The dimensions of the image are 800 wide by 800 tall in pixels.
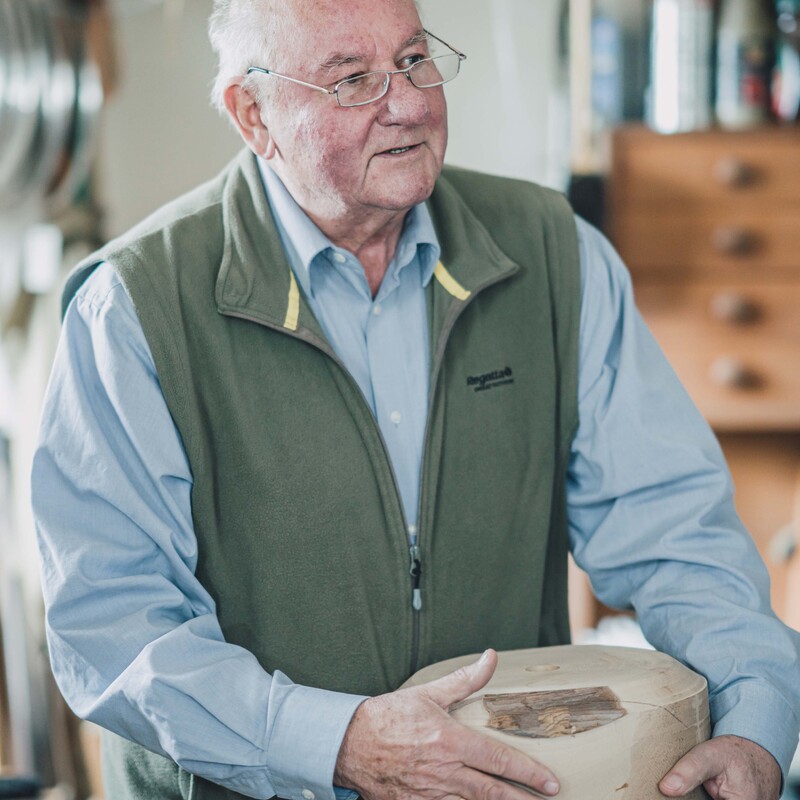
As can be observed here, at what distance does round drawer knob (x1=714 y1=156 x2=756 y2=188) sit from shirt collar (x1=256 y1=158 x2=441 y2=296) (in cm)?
104

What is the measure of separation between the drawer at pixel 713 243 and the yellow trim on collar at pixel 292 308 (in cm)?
118

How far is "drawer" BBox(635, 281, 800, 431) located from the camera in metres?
2.28

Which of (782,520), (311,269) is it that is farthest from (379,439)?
(782,520)

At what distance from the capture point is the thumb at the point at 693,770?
1.08m

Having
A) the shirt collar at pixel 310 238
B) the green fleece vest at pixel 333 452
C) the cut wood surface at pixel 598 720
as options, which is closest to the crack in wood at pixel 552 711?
the cut wood surface at pixel 598 720

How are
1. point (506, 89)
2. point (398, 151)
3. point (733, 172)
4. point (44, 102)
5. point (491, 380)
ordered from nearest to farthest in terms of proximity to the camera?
point (398, 151) → point (491, 380) → point (44, 102) → point (733, 172) → point (506, 89)

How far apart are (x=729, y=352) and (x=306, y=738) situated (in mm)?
1481

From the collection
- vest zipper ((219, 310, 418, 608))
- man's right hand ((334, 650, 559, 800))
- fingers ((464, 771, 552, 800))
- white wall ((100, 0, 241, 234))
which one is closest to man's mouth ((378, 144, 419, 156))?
vest zipper ((219, 310, 418, 608))

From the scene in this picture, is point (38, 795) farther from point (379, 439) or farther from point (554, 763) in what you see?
point (554, 763)

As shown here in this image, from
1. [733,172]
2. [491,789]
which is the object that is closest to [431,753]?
[491,789]

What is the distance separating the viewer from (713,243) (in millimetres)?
2268

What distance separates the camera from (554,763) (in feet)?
3.43

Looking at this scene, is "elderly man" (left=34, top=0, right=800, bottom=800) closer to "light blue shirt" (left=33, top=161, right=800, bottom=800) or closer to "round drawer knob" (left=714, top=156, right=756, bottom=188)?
"light blue shirt" (left=33, top=161, right=800, bottom=800)

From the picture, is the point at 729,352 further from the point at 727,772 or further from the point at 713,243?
the point at 727,772
